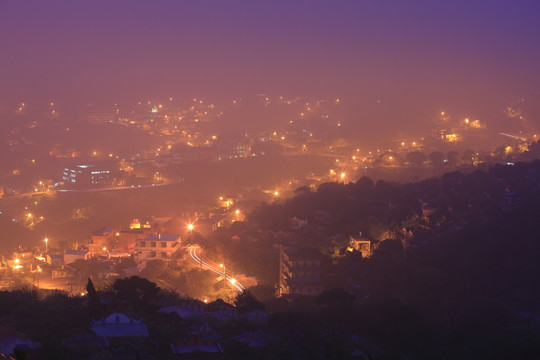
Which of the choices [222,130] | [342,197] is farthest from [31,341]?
[222,130]

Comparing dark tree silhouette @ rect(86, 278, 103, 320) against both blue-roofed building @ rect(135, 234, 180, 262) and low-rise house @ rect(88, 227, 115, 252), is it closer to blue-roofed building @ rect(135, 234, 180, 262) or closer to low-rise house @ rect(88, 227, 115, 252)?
blue-roofed building @ rect(135, 234, 180, 262)

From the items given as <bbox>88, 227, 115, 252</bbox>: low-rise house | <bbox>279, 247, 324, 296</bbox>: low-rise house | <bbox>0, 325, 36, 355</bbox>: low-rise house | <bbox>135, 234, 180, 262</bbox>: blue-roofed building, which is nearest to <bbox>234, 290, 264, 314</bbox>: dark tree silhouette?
<bbox>279, 247, 324, 296</bbox>: low-rise house

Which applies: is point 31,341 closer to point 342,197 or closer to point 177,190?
point 342,197

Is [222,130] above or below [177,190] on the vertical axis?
above

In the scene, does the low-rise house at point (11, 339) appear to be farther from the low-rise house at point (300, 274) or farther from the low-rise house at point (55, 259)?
the low-rise house at point (55, 259)

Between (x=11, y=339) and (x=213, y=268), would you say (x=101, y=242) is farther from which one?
(x=11, y=339)

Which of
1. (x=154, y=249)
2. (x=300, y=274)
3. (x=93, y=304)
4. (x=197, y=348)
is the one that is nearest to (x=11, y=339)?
(x=93, y=304)
